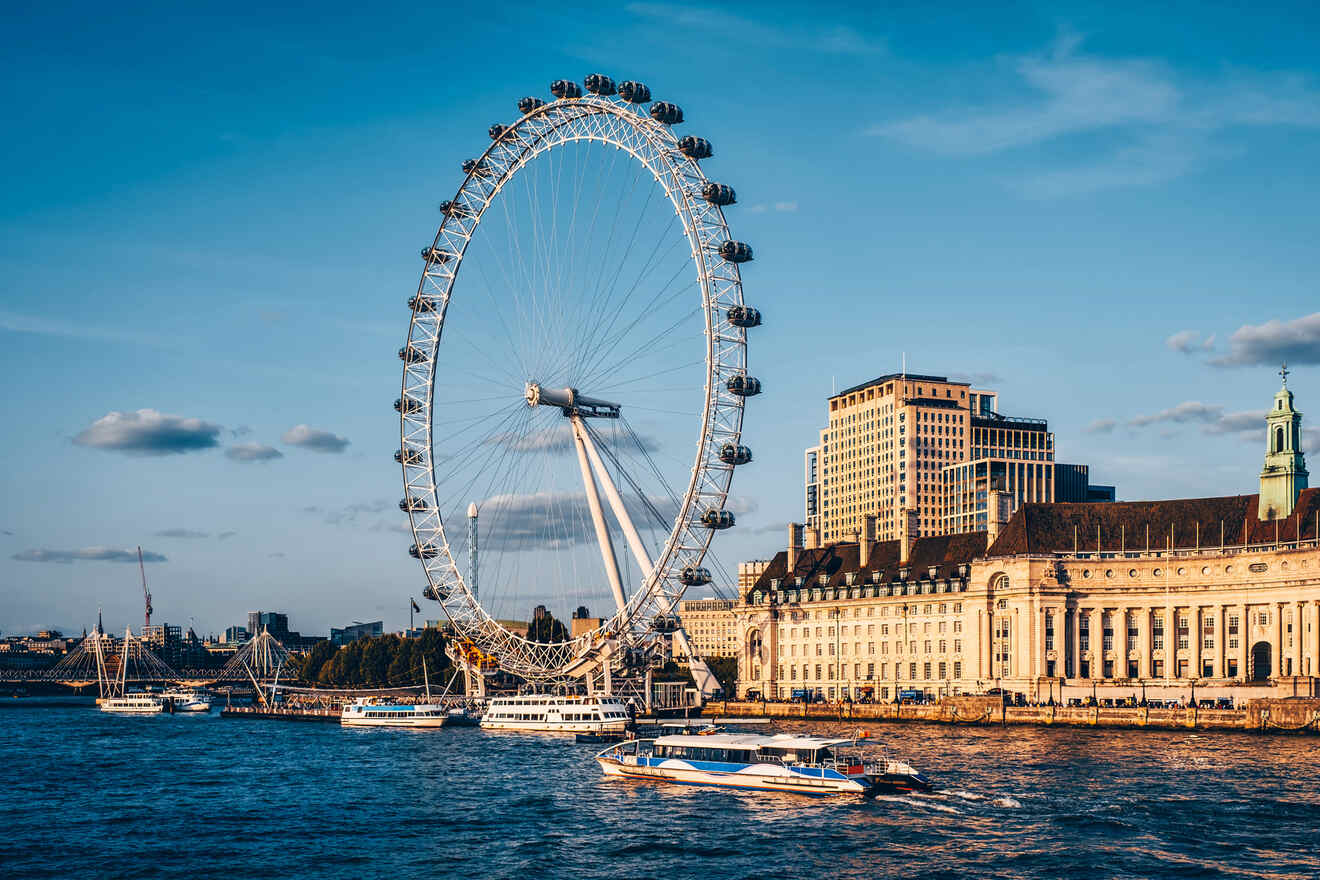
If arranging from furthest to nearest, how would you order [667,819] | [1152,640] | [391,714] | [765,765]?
[391,714]
[1152,640]
[765,765]
[667,819]

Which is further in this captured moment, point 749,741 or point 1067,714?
point 1067,714

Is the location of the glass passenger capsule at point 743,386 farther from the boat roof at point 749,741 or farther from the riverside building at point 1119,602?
the riverside building at point 1119,602

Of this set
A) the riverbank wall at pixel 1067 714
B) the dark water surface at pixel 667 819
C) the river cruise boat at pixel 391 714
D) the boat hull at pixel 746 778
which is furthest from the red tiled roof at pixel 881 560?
the boat hull at pixel 746 778

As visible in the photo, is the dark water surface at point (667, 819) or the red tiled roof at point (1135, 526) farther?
the red tiled roof at point (1135, 526)

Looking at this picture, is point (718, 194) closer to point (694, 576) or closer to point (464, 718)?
point (694, 576)

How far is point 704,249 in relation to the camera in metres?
118

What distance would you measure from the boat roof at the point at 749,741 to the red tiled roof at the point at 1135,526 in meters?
70.9

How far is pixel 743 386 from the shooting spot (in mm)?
119375

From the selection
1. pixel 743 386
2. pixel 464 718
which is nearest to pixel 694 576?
pixel 743 386

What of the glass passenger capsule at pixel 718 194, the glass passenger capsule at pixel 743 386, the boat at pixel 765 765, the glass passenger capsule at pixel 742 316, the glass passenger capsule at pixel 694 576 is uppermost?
the glass passenger capsule at pixel 718 194

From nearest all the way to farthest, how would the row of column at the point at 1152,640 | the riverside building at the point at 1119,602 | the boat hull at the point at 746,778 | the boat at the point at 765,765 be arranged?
the boat at the point at 765,765 < the boat hull at the point at 746,778 < the row of column at the point at 1152,640 < the riverside building at the point at 1119,602

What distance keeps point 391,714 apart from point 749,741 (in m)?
87.2

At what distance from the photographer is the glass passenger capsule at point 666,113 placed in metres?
117

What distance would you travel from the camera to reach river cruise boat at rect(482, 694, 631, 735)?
13725 centimetres
